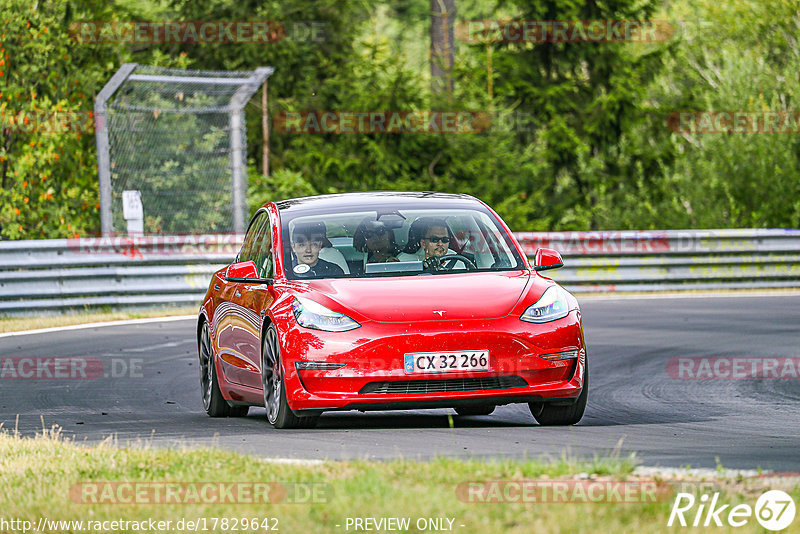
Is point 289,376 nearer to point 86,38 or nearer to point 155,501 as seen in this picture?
point 155,501

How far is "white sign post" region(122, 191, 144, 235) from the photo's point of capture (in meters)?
20.6

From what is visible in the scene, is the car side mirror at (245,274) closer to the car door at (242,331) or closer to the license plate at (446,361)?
the car door at (242,331)

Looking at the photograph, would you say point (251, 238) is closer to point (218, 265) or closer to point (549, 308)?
point (549, 308)

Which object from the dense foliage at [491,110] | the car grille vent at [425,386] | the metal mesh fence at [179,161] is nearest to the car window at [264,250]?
the car grille vent at [425,386]

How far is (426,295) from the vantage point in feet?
29.0

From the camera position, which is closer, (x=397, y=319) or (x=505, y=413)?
(x=397, y=319)

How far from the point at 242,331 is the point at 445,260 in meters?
1.44

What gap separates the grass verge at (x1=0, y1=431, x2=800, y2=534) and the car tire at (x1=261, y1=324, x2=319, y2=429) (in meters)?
1.43

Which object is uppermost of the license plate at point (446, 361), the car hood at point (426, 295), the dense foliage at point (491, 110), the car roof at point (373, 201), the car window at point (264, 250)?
the car roof at point (373, 201)

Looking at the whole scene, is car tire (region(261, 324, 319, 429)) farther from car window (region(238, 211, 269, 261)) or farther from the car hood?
car window (region(238, 211, 269, 261))

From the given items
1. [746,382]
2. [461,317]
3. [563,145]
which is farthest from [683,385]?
[563,145]

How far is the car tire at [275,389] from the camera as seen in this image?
8828 millimetres

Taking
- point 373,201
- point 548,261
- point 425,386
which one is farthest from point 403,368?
point 373,201

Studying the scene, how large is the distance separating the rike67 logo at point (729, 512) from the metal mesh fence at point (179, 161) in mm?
16483
